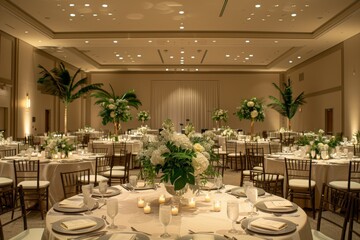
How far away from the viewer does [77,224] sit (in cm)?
232

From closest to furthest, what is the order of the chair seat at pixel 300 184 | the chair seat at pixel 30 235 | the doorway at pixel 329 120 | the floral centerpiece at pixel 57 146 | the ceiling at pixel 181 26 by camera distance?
the chair seat at pixel 30 235, the chair seat at pixel 300 184, the floral centerpiece at pixel 57 146, the ceiling at pixel 181 26, the doorway at pixel 329 120

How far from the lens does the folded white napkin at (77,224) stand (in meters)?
2.27

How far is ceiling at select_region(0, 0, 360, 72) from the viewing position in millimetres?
10516

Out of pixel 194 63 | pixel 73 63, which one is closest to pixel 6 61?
pixel 73 63

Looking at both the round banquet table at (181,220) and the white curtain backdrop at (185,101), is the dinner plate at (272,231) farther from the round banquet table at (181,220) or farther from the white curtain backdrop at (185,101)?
the white curtain backdrop at (185,101)

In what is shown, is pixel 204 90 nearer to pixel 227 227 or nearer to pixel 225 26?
pixel 225 26

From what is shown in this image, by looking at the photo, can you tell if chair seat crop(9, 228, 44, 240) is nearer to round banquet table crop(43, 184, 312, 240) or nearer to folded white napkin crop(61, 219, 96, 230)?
round banquet table crop(43, 184, 312, 240)

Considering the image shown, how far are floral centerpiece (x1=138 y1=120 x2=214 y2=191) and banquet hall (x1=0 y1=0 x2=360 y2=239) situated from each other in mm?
159

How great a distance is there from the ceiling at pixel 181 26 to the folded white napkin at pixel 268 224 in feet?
28.5

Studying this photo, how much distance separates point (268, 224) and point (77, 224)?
3.99 ft

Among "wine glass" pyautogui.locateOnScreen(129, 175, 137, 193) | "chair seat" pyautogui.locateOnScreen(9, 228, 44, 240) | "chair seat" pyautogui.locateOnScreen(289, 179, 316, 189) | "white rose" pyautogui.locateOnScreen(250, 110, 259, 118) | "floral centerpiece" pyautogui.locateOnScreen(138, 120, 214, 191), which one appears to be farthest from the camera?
"white rose" pyautogui.locateOnScreen(250, 110, 259, 118)

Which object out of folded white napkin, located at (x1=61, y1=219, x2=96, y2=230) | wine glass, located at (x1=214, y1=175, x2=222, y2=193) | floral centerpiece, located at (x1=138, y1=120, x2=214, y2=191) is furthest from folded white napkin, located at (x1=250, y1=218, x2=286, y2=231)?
folded white napkin, located at (x1=61, y1=219, x2=96, y2=230)

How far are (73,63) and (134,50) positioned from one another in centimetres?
442

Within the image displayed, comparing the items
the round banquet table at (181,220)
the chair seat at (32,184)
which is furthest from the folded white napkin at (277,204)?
the chair seat at (32,184)
